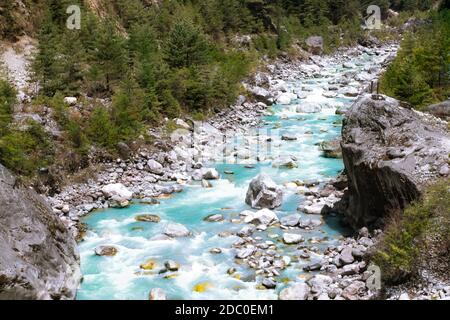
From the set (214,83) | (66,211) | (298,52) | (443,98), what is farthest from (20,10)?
(298,52)

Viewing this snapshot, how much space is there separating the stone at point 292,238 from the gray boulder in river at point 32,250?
6338 millimetres

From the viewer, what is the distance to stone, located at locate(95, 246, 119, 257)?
14.2 meters

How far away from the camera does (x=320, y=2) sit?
226ft

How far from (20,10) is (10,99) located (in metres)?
14.2

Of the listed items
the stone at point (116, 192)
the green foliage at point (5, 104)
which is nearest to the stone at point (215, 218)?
the stone at point (116, 192)

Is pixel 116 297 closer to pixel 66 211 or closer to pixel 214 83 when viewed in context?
pixel 66 211

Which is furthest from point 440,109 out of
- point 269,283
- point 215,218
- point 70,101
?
point 70,101

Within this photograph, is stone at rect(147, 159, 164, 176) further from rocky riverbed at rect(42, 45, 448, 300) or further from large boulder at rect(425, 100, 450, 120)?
large boulder at rect(425, 100, 450, 120)

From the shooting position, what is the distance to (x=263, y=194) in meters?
17.5

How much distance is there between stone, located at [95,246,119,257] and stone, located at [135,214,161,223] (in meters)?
2.24

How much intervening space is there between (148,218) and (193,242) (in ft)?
8.12

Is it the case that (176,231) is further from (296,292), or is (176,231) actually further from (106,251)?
(296,292)

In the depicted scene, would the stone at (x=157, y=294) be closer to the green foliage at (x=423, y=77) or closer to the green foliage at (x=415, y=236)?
the green foliage at (x=415, y=236)

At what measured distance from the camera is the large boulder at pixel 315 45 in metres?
56.4
